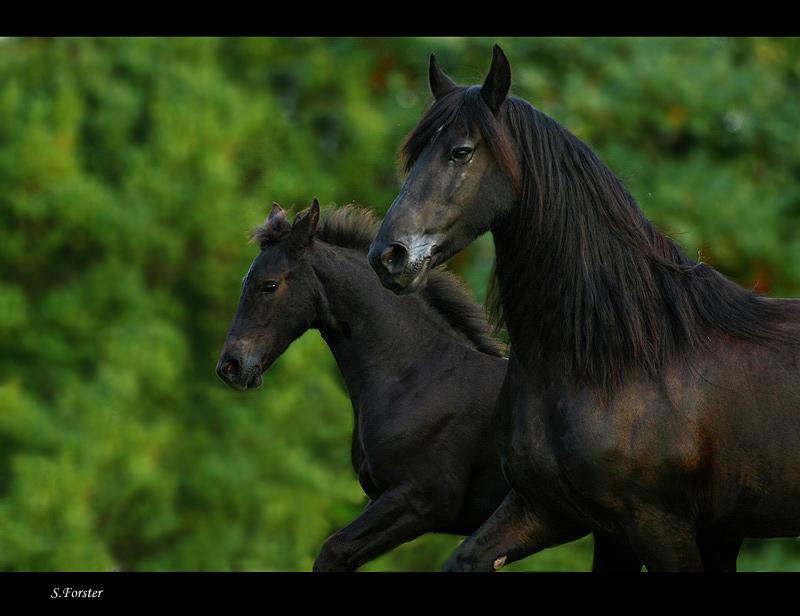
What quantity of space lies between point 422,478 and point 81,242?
8.72m

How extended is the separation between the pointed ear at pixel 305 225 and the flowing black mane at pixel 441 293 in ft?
0.68

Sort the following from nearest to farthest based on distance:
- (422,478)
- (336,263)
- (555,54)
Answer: (422,478), (336,263), (555,54)

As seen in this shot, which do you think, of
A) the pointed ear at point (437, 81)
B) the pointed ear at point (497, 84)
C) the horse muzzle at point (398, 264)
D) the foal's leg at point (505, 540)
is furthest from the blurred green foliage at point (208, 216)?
the horse muzzle at point (398, 264)

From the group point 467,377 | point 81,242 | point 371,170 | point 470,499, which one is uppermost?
point 467,377

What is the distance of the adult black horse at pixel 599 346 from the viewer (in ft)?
12.8

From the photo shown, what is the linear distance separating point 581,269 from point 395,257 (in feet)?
2.50

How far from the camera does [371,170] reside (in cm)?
1271

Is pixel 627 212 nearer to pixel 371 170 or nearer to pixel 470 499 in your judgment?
pixel 470 499

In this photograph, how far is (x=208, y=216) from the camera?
1302cm

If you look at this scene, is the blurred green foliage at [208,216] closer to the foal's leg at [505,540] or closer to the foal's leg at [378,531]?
the foal's leg at [378,531]

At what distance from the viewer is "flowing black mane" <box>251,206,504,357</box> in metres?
5.80

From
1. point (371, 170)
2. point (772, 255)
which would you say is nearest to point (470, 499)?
point (772, 255)

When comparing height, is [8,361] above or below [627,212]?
below

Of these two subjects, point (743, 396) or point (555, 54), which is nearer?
point (743, 396)
